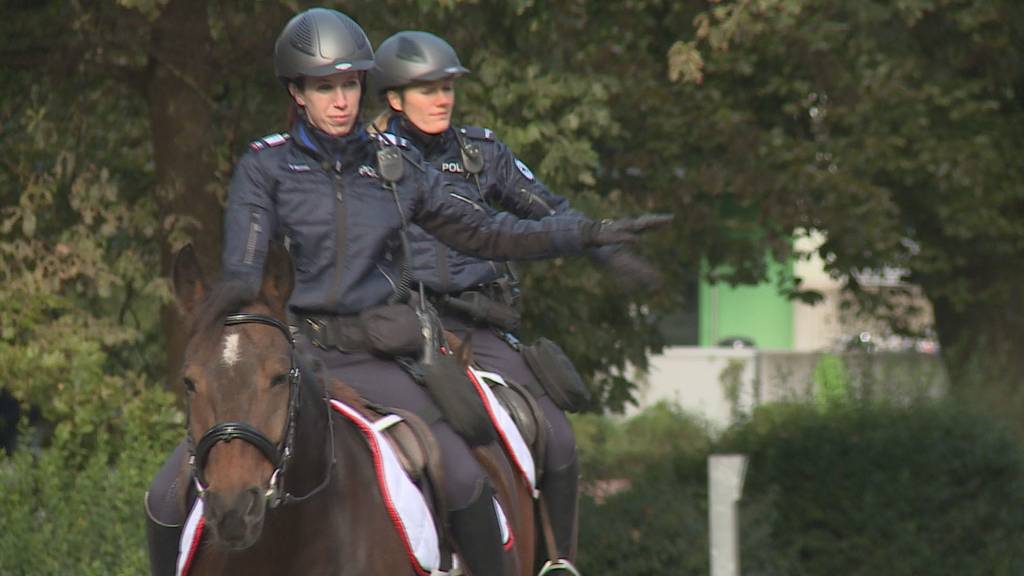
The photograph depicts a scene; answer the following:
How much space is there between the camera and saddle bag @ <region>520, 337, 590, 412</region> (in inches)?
288

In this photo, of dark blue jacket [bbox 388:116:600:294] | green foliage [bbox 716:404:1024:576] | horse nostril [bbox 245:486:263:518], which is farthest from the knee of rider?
green foliage [bbox 716:404:1024:576]

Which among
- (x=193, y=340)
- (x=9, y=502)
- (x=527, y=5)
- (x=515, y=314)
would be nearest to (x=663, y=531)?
(x=527, y=5)

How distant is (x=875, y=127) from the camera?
17.4 metres

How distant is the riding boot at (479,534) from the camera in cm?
590

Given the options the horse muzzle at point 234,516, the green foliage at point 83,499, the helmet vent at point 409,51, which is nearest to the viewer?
the horse muzzle at point 234,516

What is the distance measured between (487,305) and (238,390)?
2603 mm

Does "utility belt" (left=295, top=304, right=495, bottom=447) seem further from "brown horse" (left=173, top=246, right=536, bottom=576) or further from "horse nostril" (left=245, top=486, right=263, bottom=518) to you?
"horse nostril" (left=245, top=486, right=263, bottom=518)

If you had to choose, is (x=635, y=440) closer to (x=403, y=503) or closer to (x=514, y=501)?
(x=514, y=501)

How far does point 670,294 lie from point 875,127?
2.84m

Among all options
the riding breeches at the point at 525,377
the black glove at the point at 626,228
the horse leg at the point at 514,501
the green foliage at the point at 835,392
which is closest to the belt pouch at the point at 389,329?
the horse leg at the point at 514,501

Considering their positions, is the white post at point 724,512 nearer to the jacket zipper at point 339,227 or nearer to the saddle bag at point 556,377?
the saddle bag at point 556,377

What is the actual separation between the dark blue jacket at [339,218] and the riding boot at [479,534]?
76 centimetres

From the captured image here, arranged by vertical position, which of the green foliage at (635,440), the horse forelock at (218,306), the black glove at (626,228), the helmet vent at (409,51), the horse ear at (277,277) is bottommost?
the green foliage at (635,440)

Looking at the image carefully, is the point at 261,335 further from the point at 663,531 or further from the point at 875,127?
the point at 875,127
